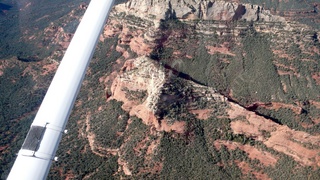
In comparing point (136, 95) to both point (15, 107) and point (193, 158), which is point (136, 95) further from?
point (15, 107)

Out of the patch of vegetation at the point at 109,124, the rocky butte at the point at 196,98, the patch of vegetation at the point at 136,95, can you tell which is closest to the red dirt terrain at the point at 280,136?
the rocky butte at the point at 196,98

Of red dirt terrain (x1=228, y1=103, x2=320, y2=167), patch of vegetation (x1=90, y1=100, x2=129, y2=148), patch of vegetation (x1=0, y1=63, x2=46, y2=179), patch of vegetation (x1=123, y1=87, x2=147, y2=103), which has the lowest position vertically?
patch of vegetation (x1=0, y1=63, x2=46, y2=179)

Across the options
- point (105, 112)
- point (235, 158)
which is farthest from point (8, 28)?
point (235, 158)

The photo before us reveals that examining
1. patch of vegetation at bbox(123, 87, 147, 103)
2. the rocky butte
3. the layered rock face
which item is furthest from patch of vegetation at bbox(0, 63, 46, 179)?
the layered rock face

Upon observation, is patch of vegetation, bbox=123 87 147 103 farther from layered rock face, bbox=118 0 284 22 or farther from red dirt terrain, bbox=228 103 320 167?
layered rock face, bbox=118 0 284 22

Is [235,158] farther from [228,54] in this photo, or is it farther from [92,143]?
[228,54]

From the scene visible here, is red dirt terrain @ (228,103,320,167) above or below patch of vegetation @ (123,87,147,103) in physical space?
below

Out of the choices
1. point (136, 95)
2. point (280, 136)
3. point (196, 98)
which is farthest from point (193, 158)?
point (136, 95)

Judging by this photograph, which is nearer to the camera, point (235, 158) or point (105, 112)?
point (235, 158)
